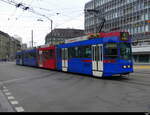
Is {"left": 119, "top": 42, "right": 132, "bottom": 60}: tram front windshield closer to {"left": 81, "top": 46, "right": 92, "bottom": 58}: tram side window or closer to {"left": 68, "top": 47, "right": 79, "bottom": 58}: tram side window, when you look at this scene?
{"left": 81, "top": 46, "right": 92, "bottom": 58}: tram side window

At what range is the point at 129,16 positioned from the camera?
64875 mm

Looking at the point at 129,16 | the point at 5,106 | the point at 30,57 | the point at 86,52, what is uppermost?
the point at 129,16

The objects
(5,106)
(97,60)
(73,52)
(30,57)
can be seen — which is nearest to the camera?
(5,106)

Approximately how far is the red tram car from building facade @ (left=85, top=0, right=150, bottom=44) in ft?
91.6

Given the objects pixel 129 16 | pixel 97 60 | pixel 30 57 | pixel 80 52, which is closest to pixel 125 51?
pixel 97 60

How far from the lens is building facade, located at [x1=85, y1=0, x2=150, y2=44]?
59622 millimetres

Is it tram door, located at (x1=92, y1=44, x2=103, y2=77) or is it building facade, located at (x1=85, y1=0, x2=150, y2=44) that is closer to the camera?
tram door, located at (x1=92, y1=44, x2=103, y2=77)

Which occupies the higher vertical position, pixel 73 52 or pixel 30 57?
pixel 73 52

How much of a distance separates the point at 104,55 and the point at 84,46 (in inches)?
114

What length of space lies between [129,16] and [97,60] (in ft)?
174

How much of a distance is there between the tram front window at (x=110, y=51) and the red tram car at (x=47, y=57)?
33.0 feet

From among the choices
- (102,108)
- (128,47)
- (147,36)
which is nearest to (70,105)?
(102,108)

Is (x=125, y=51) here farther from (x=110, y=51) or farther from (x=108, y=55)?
(x=108, y=55)

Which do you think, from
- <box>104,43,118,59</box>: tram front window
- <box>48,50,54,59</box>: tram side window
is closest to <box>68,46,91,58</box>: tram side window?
<box>104,43,118,59</box>: tram front window
